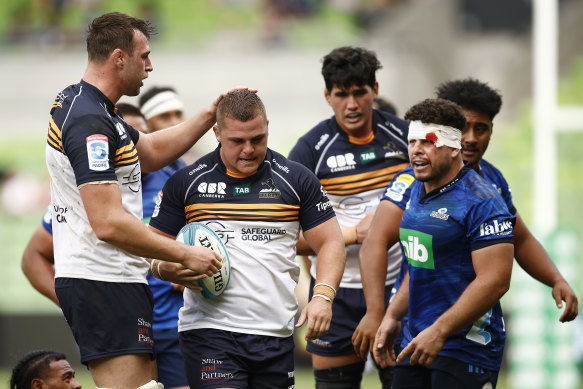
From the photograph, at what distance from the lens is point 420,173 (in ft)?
16.2

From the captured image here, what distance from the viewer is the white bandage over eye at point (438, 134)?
16.2ft

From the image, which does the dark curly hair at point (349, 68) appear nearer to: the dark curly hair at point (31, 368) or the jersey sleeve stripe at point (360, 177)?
the jersey sleeve stripe at point (360, 177)

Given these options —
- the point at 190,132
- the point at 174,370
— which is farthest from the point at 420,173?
the point at 174,370

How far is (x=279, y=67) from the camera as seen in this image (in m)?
20.7

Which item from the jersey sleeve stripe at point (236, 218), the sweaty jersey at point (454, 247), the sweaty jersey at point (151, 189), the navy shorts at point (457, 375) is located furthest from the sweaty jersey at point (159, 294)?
the navy shorts at point (457, 375)

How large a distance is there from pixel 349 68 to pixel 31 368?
2.70 meters

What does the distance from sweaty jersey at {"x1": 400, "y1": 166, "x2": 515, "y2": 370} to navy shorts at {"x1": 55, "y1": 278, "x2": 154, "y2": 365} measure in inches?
58.8

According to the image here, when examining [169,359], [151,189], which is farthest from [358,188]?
[169,359]

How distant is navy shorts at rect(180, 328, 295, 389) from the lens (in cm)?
480

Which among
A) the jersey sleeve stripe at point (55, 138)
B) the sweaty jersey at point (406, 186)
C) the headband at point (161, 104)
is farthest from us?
the headband at point (161, 104)

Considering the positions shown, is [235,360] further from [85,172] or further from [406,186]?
[406,186]

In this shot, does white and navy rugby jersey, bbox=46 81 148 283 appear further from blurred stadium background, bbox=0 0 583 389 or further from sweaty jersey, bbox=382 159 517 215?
blurred stadium background, bbox=0 0 583 389

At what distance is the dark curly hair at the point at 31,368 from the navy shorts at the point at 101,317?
95 cm

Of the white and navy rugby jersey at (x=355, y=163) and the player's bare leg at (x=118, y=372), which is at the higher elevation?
the white and navy rugby jersey at (x=355, y=163)
